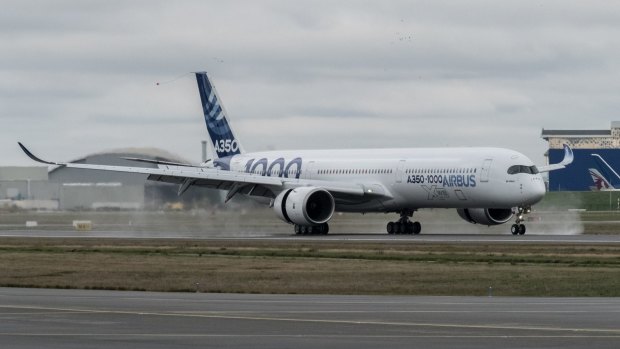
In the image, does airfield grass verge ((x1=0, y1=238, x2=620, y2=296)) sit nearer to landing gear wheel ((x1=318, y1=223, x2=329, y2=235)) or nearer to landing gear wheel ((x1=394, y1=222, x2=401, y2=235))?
landing gear wheel ((x1=318, y1=223, x2=329, y2=235))

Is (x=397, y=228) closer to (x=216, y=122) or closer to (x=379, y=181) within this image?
(x=379, y=181)

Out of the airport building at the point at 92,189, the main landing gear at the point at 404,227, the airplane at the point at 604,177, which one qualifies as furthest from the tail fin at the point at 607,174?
the main landing gear at the point at 404,227

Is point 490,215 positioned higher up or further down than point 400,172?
further down

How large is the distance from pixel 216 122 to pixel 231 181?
36.9 ft

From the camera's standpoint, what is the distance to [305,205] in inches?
2763

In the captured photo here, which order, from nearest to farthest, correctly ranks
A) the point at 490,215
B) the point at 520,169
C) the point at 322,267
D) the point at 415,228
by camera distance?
the point at 322,267, the point at 520,169, the point at 490,215, the point at 415,228

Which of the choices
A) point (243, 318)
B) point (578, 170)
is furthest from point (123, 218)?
point (578, 170)

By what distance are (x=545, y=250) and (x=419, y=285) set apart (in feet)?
53.4

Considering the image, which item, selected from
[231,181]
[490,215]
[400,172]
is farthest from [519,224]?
[231,181]

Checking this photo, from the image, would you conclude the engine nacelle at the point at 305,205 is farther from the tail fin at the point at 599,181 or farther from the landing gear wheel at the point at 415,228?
the tail fin at the point at 599,181

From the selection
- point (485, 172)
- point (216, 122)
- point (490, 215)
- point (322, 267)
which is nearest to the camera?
point (322, 267)

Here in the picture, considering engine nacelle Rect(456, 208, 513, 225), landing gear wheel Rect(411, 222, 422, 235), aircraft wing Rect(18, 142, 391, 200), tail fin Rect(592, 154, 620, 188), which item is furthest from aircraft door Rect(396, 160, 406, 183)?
tail fin Rect(592, 154, 620, 188)

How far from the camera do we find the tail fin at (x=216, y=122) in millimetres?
83875

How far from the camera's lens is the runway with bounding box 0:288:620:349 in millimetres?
21375
